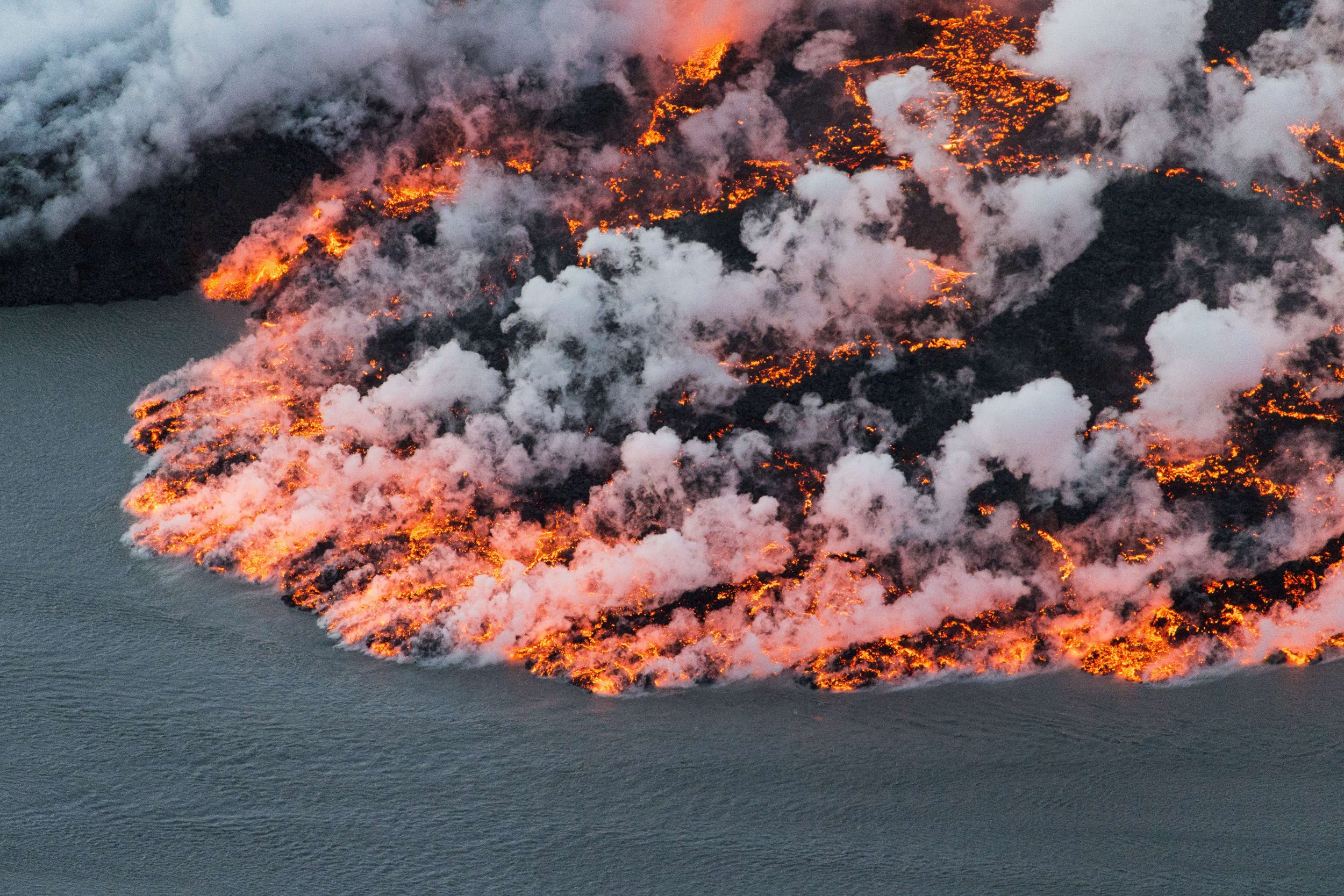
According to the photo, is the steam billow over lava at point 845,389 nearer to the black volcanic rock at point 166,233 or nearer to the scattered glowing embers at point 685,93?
the scattered glowing embers at point 685,93

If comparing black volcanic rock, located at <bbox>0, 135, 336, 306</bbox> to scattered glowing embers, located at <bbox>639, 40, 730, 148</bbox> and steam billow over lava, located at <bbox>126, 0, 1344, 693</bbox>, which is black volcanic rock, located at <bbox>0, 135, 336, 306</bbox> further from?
scattered glowing embers, located at <bbox>639, 40, 730, 148</bbox>

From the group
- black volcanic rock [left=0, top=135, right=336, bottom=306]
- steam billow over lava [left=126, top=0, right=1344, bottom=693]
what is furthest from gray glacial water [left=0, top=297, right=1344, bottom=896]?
black volcanic rock [left=0, top=135, right=336, bottom=306]

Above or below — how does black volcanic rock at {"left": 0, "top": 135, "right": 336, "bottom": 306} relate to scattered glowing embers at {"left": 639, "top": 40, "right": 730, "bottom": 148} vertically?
below

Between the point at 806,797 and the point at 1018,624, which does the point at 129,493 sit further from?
the point at 1018,624

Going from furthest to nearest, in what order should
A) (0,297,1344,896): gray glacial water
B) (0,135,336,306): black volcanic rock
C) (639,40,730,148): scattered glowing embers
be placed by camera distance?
(0,135,336,306): black volcanic rock → (639,40,730,148): scattered glowing embers → (0,297,1344,896): gray glacial water

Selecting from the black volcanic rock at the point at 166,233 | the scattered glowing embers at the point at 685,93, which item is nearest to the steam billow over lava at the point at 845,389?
the scattered glowing embers at the point at 685,93

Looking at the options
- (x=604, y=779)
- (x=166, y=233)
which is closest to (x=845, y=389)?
(x=604, y=779)
